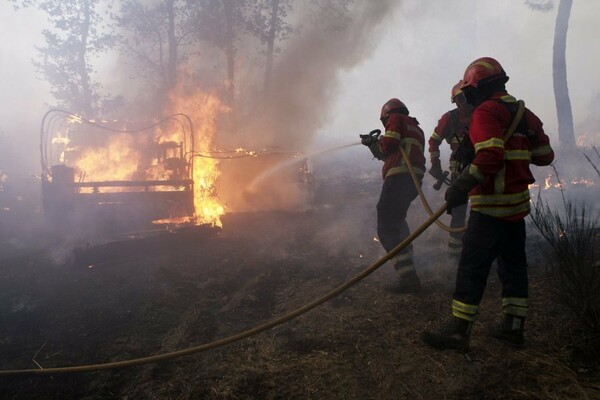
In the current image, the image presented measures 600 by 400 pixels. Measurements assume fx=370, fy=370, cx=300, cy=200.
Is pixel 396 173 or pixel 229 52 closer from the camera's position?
pixel 396 173

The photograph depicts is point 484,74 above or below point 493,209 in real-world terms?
above

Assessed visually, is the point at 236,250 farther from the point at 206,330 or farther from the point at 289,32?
the point at 289,32

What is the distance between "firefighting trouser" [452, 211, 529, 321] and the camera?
2857mm

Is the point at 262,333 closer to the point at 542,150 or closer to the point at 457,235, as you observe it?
the point at 457,235

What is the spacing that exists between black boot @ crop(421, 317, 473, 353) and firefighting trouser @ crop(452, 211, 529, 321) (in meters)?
0.08

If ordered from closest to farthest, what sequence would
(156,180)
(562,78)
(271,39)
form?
(156,180), (562,78), (271,39)

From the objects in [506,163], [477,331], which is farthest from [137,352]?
[506,163]

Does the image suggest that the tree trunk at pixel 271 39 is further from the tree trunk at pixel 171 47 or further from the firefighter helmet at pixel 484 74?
the firefighter helmet at pixel 484 74

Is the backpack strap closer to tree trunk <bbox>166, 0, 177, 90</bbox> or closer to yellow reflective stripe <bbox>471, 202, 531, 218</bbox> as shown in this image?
yellow reflective stripe <bbox>471, 202, 531, 218</bbox>

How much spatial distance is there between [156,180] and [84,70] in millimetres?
11945

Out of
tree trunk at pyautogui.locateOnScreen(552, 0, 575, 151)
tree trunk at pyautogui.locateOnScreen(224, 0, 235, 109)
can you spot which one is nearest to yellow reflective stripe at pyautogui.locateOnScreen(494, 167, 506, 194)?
tree trunk at pyautogui.locateOnScreen(224, 0, 235, 109)

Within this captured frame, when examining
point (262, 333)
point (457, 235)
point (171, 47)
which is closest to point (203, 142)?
point (171, 47)

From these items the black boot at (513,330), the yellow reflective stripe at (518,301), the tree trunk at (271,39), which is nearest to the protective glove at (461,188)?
the yellow reflective stripe at (518,301)

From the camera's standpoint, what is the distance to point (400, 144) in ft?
14.4
